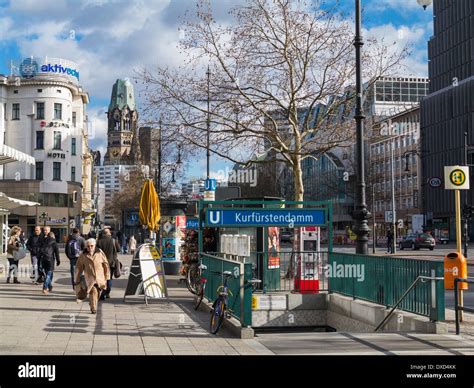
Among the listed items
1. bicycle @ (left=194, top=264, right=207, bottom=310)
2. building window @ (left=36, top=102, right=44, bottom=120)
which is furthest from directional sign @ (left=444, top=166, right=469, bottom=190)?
building window @ (left=36, top=102, right=44, bottom=120)

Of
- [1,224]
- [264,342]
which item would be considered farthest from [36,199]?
[264,342]

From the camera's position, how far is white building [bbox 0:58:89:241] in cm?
7369

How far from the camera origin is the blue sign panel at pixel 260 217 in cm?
1631

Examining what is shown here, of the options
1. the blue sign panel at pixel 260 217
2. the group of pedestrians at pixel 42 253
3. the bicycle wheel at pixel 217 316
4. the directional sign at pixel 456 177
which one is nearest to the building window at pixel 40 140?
the group of pedestrians at pixel 42 253

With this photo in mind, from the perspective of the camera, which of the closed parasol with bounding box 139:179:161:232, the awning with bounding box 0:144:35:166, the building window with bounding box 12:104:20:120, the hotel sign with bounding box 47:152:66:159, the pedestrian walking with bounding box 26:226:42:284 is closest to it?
the pedestrian walking with bounding box 26:226:42:284

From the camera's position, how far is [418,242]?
57.9m

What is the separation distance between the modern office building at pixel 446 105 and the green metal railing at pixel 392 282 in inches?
2740

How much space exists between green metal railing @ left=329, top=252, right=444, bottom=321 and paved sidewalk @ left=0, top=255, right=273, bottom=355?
3.06 meters

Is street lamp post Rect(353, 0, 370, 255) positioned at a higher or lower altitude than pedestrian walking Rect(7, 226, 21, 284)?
higher

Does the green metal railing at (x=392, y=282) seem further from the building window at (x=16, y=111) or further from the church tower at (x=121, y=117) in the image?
the church tower at (x=121, y=117)

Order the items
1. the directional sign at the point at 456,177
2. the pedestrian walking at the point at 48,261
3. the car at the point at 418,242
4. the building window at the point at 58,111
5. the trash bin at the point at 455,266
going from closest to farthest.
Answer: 1. the trash bin at the point at 455,266
2. the directional sign at the point at 456,177
3. the pedestrian walking at the point at 48,261
4. the car at the point at 418,242
5. the building window at the point at 58,111

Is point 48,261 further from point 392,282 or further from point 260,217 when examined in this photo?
point 392,282

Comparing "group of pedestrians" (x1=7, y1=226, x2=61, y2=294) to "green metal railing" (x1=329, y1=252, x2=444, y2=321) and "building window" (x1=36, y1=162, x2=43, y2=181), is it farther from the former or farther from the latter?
"building window" (x1=36, y1=162, x2=43, y2=181)
